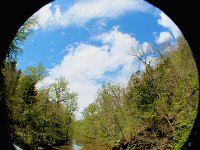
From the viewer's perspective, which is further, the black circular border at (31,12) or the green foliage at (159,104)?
the green foliage at (159,104)

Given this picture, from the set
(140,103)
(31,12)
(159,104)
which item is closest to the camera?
(31,12)

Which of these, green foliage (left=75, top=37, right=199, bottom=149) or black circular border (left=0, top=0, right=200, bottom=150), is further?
green foliage (left=75, top=37, right=199, bottom=149)

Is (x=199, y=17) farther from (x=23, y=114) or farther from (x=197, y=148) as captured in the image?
(x=23, y=114)

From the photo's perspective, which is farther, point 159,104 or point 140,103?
point 140,103

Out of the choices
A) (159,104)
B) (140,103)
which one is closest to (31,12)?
(159,104)

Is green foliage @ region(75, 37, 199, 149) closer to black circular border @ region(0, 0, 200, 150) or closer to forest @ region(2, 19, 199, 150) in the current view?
forest @ region(2, 19, 199, 150)

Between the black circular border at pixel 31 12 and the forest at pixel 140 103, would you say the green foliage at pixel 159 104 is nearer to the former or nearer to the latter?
the forest at pixel 140 103

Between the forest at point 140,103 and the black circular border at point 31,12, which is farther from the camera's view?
the forest at point 140,103

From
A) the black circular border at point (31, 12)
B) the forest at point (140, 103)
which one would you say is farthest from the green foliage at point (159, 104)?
the black circular border at point (31, 12)

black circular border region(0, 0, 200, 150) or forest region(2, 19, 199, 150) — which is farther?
forest region(2, 19, 199, 150)

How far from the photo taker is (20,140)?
31.9 m

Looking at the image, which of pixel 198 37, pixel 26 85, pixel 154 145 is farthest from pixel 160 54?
pixel 198 37

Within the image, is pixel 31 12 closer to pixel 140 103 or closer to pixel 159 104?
pixel 159 104

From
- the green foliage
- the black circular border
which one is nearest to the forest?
the green foliage
